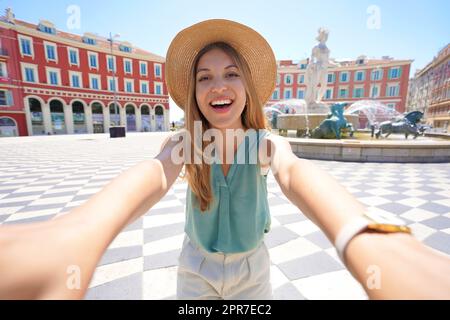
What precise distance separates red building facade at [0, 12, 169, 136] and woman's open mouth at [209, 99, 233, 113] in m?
22.1

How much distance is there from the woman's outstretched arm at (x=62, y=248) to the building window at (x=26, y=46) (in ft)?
98.6

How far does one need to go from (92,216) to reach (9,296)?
0.75ft

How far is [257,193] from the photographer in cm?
106

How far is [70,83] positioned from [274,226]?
2961cm

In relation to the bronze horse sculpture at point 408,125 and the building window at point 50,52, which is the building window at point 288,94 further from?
the building window at point 50,52

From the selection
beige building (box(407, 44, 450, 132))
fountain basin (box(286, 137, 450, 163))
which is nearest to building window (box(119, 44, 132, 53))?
fountain basin (box(286, 137, 450, 163))

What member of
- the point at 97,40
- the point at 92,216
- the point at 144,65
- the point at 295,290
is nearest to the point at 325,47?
the point at 295,290

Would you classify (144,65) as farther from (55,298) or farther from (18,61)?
(55,298)

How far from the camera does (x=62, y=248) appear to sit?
18.2 inches

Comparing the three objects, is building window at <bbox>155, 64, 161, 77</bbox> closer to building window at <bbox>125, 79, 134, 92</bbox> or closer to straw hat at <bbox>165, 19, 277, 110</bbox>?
building window at <bbox>125, 79, 134, 92</bbox>

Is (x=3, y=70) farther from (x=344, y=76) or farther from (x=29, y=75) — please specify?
(x=344, y=76)

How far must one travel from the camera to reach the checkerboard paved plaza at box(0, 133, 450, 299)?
1.76 metres

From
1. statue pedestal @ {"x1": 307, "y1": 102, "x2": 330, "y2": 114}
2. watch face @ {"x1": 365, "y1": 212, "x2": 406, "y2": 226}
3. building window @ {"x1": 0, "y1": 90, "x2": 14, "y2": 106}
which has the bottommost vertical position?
watch face @ {"x1": 365, "y1": 212, "x2": 406, "y2": 226}

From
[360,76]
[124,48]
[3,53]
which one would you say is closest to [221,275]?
[3,53]
